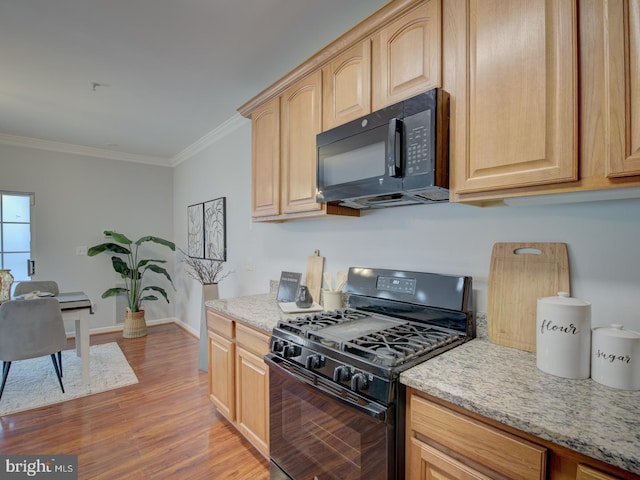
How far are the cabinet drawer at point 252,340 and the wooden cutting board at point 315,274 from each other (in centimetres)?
55

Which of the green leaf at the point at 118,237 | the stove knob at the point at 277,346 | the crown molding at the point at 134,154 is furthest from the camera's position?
the green leaf at the point at 118,237

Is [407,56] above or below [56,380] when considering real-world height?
above

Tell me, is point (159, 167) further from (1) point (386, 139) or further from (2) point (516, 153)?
(2) point (516, 153)

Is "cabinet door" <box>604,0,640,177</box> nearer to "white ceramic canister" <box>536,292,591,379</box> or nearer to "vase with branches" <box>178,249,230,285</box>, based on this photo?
"white ceramic canister" <box>536,292,591,379</box>

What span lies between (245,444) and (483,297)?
1.82 m

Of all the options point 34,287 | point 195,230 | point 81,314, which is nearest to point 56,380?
point 81,314

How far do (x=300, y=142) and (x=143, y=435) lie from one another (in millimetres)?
2293

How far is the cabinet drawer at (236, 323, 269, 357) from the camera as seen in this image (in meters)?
1.73

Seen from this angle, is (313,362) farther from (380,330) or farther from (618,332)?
(618,332)

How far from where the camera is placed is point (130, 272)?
4.52 meters

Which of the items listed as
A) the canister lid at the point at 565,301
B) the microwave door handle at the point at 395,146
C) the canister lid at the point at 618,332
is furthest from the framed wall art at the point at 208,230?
the canister lid at the point at 618,332

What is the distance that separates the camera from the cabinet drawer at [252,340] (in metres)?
1.73

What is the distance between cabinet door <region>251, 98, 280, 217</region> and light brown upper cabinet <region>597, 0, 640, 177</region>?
169 centimetres

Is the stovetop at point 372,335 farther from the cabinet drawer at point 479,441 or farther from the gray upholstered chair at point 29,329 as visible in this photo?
the gray upholstered chair at point 29,329
